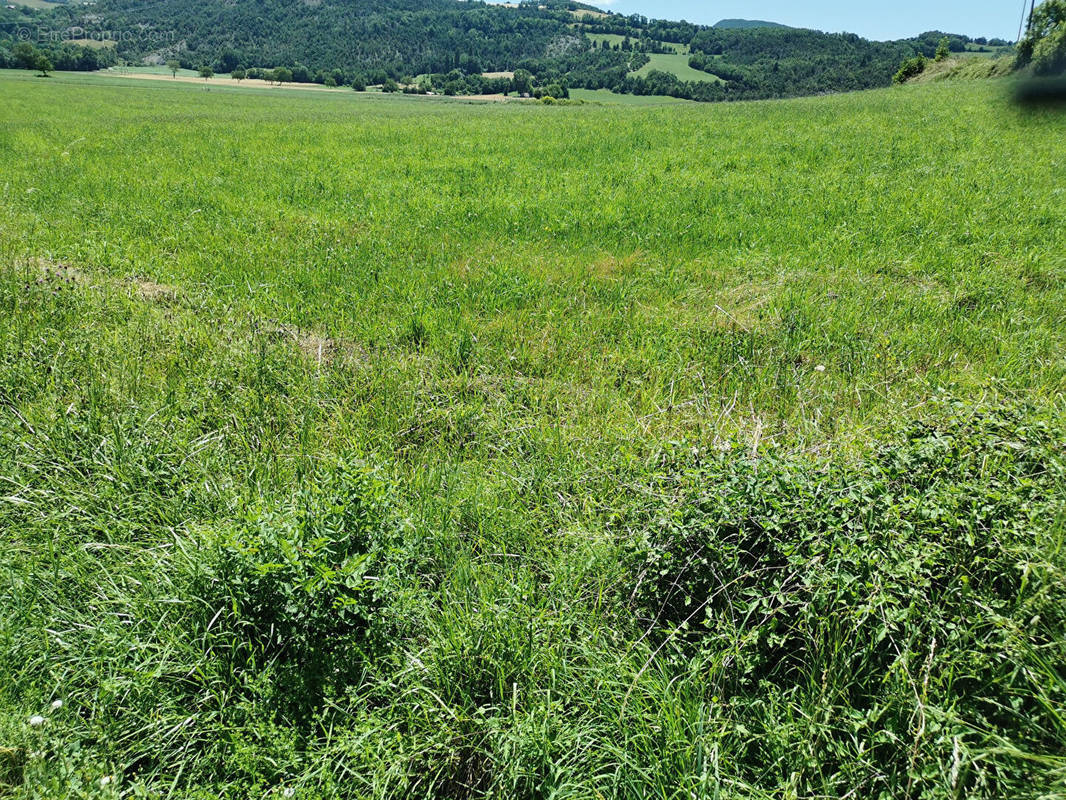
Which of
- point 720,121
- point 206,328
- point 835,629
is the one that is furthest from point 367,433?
point 720,121

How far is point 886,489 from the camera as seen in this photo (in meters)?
2.73

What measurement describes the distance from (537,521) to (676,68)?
495 ft

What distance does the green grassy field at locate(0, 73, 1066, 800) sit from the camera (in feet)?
7.08

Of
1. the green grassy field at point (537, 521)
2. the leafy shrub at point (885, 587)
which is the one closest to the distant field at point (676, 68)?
the green grassy field at point (537, 521)

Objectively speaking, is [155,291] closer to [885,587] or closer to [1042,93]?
[885,587]

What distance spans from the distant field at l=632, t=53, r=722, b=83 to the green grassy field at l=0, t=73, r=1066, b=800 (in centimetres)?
12082

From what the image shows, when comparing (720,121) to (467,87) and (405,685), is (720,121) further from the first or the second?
(467,87)

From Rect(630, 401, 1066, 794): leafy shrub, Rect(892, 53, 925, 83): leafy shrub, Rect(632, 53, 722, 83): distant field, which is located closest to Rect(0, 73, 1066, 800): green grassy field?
Rect(630, 401, 1066, 794): leafy shrub

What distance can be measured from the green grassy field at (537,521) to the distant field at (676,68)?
12082 centimetres

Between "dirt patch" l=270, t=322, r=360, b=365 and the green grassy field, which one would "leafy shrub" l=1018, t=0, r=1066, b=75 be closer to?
the green grassy field

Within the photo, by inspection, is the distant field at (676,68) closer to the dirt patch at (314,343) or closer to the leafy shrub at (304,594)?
the dirt patch at (314,343)

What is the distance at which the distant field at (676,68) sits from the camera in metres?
118

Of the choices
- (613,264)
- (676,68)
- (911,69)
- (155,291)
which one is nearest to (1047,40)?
(613,264)

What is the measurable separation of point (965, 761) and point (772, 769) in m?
0.61
